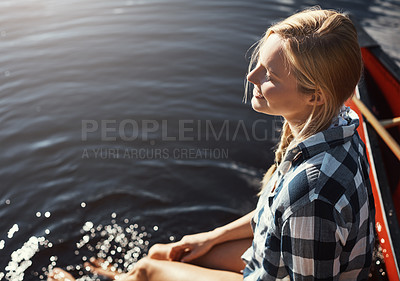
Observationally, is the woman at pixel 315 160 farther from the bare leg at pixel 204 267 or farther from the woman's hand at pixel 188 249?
the woman's hand at pixel 188 249

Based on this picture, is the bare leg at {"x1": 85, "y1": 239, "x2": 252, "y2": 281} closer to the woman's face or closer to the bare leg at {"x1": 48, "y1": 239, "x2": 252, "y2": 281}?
the bare leg at {"x1": 48, "y1": 239, "x2": 252, "y2": 281}

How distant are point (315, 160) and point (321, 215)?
21cm

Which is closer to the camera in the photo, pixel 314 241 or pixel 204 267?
pixel 314 241

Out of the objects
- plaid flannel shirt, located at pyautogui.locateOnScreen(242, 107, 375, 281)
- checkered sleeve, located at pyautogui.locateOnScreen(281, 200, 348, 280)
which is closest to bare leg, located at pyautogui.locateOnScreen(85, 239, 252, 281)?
plaid flannel shirt, located at pyautogui.locateOnScreen(242, 107, 375, 281)

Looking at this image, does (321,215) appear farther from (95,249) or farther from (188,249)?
(95,249)

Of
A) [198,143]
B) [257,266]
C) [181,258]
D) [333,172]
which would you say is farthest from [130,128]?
[333,172]

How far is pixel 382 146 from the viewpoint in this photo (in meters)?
3.56

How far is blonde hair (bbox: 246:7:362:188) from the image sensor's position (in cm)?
152

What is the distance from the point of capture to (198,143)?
4.70 meters

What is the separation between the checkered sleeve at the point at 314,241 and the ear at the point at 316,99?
41 cm

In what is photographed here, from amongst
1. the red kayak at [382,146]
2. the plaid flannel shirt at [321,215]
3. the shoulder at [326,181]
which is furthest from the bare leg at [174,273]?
the red kayak at [382,146]

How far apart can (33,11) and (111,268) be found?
6.83 metres

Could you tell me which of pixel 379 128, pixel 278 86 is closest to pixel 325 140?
pixel 278 86

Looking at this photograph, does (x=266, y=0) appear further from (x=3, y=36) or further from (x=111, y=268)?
(x=111, y=268)
